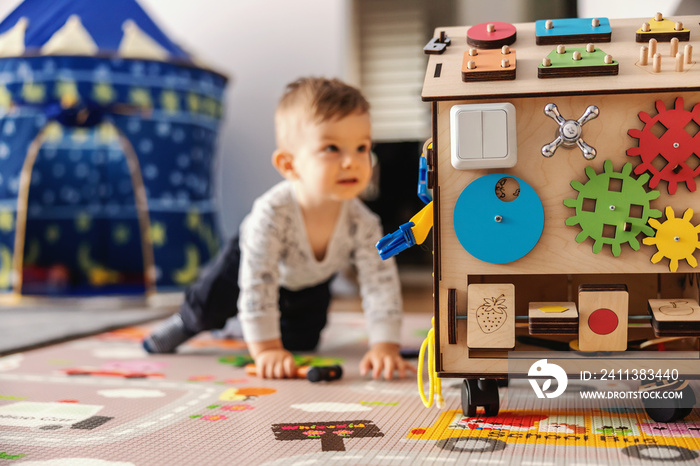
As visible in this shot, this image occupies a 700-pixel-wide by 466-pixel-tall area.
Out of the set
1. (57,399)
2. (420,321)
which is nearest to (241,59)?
(420,321)

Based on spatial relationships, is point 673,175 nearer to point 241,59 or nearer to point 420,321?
point 420,321

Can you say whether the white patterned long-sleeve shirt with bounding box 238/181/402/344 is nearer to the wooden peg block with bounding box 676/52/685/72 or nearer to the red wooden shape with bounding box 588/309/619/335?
the red wooden shape with bounding box 588/309/619/335

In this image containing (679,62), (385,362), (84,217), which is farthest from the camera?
(84,217)

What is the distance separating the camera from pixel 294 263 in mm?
1181

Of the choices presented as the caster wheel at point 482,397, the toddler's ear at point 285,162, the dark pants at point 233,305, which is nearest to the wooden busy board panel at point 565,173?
the caster wheel at point 482,397

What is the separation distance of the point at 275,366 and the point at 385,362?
0.16 meters

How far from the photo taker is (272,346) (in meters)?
1.08

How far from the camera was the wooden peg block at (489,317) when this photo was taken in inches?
28.4

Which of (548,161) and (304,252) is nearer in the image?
(548,161)

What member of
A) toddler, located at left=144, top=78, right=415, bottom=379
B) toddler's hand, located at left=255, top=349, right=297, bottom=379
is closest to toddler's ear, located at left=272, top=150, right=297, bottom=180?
toddler, located at left=144, top=78, right=415, bottom=379

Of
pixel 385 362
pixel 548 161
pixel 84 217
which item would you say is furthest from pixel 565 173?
pixel 84 217

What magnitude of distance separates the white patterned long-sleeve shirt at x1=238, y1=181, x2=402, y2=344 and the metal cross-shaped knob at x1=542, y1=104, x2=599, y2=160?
1.60 ft

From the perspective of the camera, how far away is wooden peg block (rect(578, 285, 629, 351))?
0.72m

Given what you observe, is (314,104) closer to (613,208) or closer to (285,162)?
(285,162)
